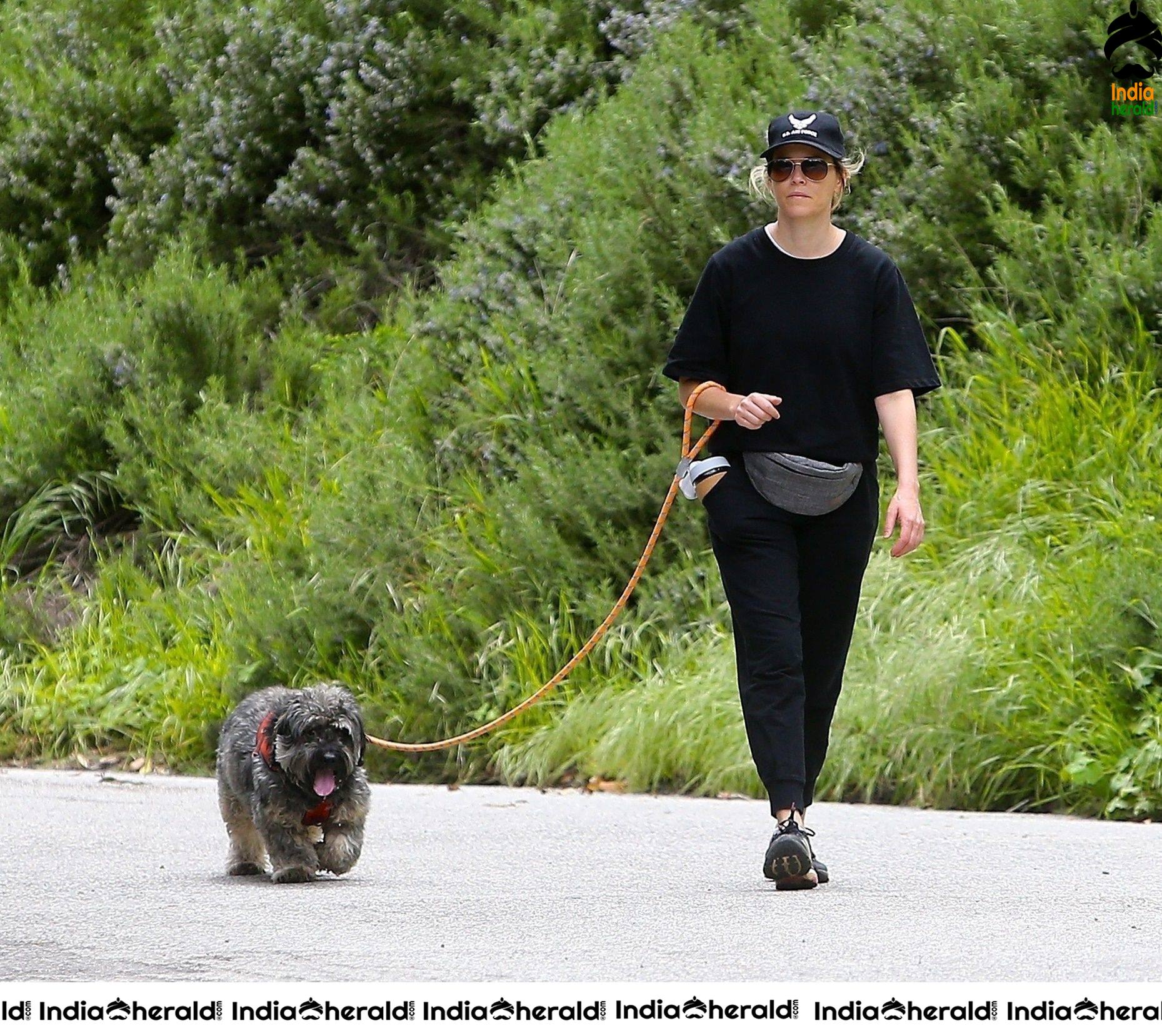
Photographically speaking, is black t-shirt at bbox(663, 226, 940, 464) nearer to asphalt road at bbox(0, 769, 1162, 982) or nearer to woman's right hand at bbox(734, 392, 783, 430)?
woman's right hand at bbox(734, 392, 783, 430)

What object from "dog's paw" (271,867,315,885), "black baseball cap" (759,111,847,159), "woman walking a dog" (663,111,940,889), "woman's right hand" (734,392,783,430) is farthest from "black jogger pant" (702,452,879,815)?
"dog's paw" (271,867,315,885)

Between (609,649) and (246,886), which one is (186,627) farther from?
(246,886)

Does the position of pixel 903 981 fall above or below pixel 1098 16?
below

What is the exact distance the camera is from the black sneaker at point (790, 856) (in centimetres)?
584

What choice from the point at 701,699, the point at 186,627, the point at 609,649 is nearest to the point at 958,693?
the point at 701,699

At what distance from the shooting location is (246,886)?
631 centimetres

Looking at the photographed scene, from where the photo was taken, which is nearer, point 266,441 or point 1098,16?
point 1098,16

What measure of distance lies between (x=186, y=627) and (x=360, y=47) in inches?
219

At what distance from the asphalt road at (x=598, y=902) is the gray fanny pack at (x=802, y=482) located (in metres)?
1.14

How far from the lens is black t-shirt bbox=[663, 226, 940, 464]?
19.4 feet

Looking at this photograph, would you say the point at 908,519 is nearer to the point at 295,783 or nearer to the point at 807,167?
the point at 807,167

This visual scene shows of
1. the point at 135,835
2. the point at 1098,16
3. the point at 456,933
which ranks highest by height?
the point at 1098,16

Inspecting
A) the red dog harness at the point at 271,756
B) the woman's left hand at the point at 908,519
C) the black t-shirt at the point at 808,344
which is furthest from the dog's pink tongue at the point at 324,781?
the woman's left hand at the point at 908,519

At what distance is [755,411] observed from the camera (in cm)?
579
